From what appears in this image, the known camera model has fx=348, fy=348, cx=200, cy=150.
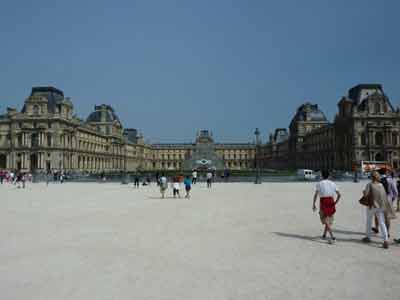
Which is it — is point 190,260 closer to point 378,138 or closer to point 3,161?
point 378,138

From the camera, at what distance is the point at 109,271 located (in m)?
5.79

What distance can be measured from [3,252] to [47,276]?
6.92ft

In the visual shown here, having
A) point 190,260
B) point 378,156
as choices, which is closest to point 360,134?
point 378,156

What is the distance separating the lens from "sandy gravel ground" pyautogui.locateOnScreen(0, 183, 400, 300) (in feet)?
16.3

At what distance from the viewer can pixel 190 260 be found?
6457mm

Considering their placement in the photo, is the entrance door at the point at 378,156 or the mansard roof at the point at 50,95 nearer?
the entrance door at the point at 378,156

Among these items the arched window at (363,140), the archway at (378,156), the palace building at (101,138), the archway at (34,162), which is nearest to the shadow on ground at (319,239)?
the palace building at (101,138)

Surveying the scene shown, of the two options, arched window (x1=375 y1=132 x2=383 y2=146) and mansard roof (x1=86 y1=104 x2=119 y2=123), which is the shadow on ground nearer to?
arched window (x1=375 y1=132 x2=383 y2=146)

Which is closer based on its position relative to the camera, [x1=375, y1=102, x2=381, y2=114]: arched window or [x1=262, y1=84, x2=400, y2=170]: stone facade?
[x1=262, y1=84, x2=400, y2=170]: stone facade

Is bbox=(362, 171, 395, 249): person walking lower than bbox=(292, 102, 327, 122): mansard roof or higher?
lower

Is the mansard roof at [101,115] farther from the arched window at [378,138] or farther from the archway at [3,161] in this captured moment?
the arched window at [378,138]

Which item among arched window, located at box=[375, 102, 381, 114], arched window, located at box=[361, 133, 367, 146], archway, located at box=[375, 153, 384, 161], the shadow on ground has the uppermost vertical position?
arched window, located at box=[375, 102, 381, 114]

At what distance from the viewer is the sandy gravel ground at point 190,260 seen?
16.3ft

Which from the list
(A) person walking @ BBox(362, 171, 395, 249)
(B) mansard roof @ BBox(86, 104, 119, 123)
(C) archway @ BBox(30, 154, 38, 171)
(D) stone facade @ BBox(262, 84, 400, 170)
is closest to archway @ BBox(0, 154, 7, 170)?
(C) archway @ BBox(30, 154, 38, 171)
